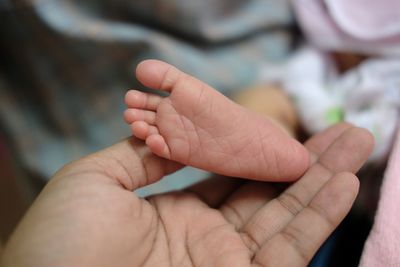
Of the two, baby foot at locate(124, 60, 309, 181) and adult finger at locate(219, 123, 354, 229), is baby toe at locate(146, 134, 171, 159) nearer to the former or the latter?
baby foot at locate(124, 60, 309, 181)

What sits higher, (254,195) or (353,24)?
(353,24)

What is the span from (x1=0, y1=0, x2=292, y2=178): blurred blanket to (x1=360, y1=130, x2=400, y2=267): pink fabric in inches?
13.7

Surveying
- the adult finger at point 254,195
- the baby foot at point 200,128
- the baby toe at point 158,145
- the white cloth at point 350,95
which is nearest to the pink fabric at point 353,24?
the white cloth at point 350,95

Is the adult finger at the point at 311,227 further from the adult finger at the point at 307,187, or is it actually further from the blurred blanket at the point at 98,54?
the blurred blanket at the point at 98,54

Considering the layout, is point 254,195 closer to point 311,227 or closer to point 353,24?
point 311,227

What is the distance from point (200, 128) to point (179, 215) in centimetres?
11

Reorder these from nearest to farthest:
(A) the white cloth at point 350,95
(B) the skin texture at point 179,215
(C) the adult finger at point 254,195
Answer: (B) the skin texture at point 179,215
(C) the adult finger at point 254,195
(A) the white cloth at point 350,95

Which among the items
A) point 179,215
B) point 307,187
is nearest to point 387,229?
point 307,187

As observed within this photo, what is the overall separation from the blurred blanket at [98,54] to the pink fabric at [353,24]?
0.06 meters

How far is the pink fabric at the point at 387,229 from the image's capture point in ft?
1.72

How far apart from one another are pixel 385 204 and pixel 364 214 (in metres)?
0.16

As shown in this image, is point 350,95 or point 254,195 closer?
point 254,195

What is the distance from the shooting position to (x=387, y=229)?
1.78ft

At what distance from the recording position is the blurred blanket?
0.77 metres
